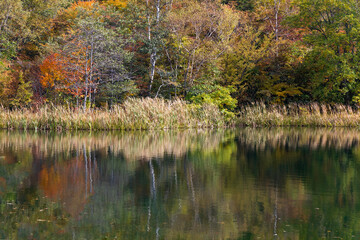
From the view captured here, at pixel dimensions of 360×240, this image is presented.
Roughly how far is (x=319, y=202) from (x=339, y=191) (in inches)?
37.3

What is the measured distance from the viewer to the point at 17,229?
4.66 metres

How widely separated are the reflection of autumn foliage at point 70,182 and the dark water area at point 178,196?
0.5 inches

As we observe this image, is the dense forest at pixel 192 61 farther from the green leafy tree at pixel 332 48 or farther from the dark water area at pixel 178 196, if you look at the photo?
the dark water area at pixel 178 196

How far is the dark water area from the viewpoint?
468 cm

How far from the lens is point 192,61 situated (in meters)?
26.9

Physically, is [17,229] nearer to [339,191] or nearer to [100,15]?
[339,191]

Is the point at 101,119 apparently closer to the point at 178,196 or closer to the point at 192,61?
the point at 192,61

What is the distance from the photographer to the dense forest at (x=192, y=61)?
26047 mm

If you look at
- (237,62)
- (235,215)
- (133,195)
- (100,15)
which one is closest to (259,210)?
(235,215)

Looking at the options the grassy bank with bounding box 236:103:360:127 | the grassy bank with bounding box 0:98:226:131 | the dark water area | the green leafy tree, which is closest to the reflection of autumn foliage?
the dark water area

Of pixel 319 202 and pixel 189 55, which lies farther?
pixel 189 55

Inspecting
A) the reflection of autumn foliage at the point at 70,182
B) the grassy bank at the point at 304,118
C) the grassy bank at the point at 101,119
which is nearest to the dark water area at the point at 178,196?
the reflection of autumn foliage at the point at 70,182

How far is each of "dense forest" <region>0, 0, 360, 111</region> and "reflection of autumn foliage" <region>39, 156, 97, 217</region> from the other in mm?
16293

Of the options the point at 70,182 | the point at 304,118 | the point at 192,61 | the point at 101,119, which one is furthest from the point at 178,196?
the point at 192,61
